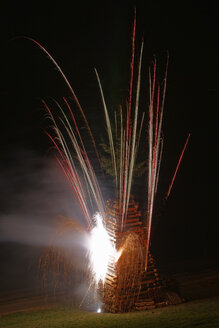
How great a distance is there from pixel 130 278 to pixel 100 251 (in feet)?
3.38

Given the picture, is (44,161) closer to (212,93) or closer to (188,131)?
(188,131)

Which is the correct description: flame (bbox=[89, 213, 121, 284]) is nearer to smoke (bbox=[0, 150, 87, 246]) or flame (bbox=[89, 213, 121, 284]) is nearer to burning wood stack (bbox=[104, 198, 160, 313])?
burning wood stack (bbox=[104, 198, 160, 313])

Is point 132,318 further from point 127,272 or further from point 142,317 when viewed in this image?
point 127,272

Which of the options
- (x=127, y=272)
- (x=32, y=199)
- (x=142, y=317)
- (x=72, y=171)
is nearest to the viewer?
(x=142, y=317)

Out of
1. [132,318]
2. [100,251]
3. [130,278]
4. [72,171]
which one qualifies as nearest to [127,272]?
[130,278]

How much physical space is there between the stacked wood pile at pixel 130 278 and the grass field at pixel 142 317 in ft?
1.39

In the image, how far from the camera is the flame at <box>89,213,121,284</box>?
365 inches

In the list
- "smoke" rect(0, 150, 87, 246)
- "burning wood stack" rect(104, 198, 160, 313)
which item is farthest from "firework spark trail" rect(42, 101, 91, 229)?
"burning wood stack" rect(104, 198, 160, 313)

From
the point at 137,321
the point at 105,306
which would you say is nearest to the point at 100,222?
the point at 105,306

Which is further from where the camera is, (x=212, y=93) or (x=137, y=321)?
(x=212, y=93)

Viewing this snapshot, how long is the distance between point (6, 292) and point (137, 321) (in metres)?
7.73

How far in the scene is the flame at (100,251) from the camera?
365 inches

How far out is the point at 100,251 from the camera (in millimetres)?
9531

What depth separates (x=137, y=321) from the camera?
7.53 metres
